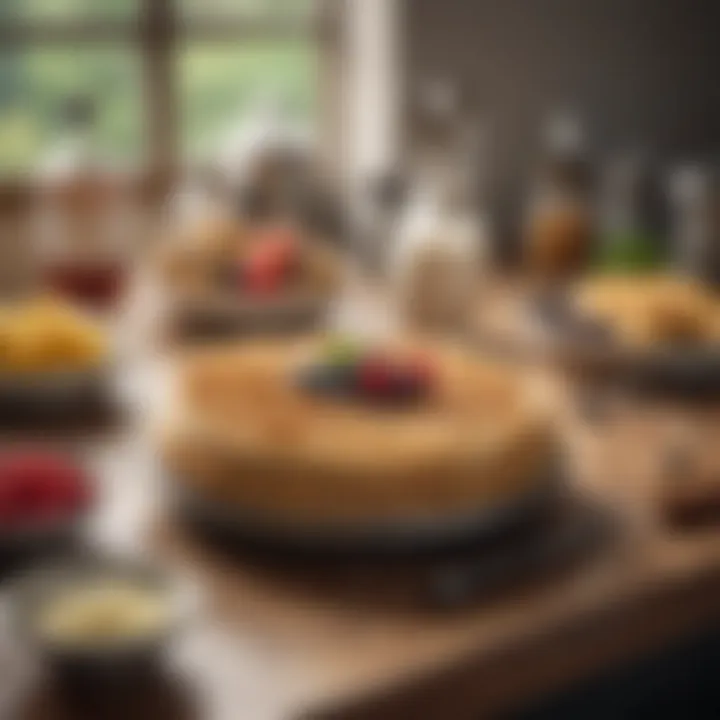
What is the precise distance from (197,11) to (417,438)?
1.13 metres

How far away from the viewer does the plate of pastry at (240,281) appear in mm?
1504

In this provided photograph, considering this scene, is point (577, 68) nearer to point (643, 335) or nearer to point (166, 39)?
point (166, 39)

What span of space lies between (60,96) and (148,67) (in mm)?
118

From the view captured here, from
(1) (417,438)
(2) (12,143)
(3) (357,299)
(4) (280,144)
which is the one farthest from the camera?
(2) (12,143)

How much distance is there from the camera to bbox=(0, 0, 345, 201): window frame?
1.96 metres

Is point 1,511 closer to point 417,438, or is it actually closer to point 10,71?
point 417,438

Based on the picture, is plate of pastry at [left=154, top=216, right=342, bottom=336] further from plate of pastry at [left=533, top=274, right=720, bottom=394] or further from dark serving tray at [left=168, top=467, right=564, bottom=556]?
dark serving tray at [left=168, top=467, right=564, bottom=556]

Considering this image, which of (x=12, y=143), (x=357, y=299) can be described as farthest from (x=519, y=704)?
(x=12, y=143)

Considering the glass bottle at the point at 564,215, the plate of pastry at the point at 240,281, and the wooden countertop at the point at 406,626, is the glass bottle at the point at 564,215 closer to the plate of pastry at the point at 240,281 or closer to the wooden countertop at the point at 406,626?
the plate of pastry at the point at 240,281

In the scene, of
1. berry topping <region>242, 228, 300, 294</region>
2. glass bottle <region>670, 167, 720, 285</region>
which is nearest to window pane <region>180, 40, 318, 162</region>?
berry topping <region>242, 228, 300, 294</region>

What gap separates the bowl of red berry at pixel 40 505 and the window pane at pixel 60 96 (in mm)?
989

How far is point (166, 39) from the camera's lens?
1.99 meters

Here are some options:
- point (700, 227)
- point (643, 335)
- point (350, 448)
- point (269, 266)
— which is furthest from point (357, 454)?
point (700, 227)

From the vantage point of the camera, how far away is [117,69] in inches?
78.1
